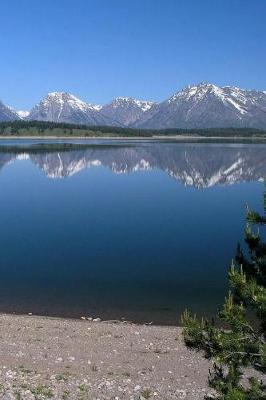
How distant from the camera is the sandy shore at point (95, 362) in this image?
15.5 m

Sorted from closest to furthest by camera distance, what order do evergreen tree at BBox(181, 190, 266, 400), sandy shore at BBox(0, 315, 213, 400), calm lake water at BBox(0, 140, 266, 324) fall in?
evergreen tree at BBox(181, 190, 266, 400)
sandy shore at BBox(0, 315, 213, 400)
calm lake water at BBox(0, 140, 266, 324)

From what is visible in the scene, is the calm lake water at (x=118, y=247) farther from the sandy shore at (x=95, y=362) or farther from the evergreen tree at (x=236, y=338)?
the evergreen tree at (x=236, y=338)

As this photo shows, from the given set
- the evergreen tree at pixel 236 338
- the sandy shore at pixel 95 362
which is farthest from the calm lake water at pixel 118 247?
the evergreen tree at pixel 236 338

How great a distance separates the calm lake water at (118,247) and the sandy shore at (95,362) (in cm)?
323

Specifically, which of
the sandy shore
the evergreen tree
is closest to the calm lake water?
the sandy shore

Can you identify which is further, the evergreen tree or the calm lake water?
the calm lake water

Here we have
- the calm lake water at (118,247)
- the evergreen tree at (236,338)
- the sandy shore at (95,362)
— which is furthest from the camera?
the calm lake water at (118,247)

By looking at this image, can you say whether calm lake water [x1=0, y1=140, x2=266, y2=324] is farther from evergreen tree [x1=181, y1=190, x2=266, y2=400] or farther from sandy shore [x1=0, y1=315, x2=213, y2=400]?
evergreen tree [x1=181, y1=190, x2=266, y2=400]

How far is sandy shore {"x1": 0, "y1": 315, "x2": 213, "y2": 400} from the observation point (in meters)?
15.5

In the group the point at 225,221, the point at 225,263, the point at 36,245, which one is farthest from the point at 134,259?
the point at 225,221

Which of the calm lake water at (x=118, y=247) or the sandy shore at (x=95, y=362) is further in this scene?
A: the calm lake water at (x=118, y=247)

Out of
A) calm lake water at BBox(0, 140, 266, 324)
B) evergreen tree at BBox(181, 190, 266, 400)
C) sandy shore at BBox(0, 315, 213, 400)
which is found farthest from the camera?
calm lake water at BBox(0, 140, 266, 324)

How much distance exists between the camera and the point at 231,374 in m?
10.7

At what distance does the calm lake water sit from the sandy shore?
3225 mm
